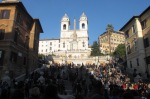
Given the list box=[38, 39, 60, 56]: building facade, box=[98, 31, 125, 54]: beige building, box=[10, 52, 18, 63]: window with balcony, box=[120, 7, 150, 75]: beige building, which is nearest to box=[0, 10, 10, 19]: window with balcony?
box=[10, 52, 18, 63]: window with balcony

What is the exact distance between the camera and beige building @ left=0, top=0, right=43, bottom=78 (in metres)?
28.3

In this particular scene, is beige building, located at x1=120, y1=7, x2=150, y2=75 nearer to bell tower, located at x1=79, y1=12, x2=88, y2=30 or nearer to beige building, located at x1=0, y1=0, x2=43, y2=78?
beige building, located at x1=0, y1=0, x2=43, y2=78

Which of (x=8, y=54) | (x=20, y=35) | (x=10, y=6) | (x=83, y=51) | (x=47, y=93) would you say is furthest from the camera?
(x=83, y=51)

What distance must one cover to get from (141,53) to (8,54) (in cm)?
2243

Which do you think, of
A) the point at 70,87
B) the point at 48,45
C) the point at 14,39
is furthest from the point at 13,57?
the point at 48,45

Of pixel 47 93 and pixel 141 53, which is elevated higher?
pixel 141 53

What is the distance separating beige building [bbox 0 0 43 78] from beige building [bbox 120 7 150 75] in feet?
66.8

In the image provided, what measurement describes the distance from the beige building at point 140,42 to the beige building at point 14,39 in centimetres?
2036

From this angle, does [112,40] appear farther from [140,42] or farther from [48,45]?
[140,42]

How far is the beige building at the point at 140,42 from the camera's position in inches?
1297

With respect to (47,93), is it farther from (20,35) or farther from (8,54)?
(20,35)

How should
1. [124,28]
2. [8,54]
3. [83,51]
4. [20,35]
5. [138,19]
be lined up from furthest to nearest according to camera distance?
1. [83,51]
2. [124,28]
3. [138,19]
4. [20,35]
5. [8,54]

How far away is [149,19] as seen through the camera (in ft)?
106

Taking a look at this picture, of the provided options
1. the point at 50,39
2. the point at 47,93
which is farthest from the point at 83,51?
the point at 47,93
